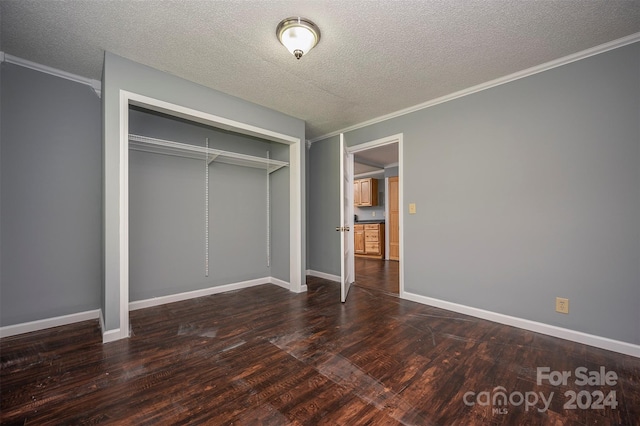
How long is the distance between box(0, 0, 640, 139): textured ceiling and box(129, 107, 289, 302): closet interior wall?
931 mm

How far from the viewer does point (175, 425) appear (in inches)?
54.9

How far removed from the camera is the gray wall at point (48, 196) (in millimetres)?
2463

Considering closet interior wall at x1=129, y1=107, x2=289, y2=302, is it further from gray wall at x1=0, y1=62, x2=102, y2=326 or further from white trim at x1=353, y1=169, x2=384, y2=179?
white trim at x1=353, y1=169, x2=384, y2=179

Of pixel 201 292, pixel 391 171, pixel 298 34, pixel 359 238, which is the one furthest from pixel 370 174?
pixel 298 34

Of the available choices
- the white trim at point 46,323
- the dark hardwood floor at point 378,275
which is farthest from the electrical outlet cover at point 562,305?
the white trim at point 46,323

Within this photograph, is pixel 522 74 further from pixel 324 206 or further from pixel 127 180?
pixel 127 180

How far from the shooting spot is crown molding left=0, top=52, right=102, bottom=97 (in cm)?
246

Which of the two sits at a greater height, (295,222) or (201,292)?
(295,222)

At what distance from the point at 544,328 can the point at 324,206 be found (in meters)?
3.28

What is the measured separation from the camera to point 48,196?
2.64 m

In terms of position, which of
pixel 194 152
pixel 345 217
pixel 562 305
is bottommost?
pixel 562 305

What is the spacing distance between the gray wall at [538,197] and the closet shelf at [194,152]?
2.19 meters

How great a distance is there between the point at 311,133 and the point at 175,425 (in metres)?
4.17

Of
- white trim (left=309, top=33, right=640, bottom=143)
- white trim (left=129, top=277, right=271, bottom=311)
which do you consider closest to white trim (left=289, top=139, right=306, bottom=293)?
white trim (left=129, top=277, right=271, bottom=311)
